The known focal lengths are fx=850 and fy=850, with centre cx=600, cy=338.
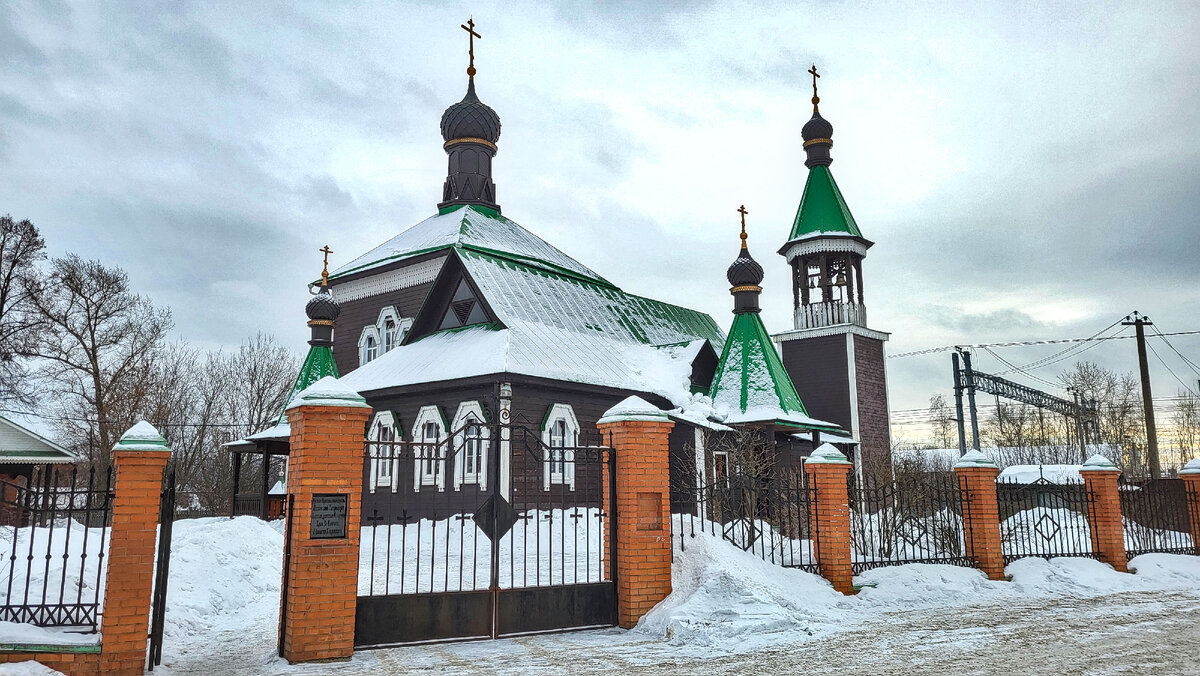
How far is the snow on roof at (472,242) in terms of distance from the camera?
70.9 feet

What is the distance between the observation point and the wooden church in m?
16.5

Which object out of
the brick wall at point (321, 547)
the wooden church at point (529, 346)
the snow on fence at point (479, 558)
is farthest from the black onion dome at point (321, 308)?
the brick wall at point (321, 547)

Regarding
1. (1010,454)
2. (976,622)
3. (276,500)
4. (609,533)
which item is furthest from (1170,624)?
(1010,454)

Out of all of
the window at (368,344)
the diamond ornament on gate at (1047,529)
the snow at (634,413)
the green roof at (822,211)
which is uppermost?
the green roof at (822,211)

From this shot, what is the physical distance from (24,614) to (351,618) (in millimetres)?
2833

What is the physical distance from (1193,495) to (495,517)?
12.6 m

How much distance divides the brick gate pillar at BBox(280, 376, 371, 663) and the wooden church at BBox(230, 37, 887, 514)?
6.00m

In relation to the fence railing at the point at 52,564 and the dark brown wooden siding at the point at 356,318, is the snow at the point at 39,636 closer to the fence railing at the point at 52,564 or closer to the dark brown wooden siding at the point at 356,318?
the fence railing at the point at 52,564

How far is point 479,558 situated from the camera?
13.0 m

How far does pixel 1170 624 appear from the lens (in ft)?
27.9

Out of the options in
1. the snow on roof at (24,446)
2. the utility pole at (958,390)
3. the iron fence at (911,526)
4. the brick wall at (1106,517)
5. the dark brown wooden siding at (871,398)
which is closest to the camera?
the iron fence at (911,526)

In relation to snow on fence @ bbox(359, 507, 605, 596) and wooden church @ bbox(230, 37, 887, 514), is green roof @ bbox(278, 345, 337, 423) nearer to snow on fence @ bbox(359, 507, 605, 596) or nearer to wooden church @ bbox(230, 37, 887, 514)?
wooden church @ bbox(230, 37, 887, 514)

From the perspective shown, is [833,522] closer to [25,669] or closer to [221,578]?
[221,578]

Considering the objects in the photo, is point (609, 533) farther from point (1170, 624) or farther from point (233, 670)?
point (1170, 624)
